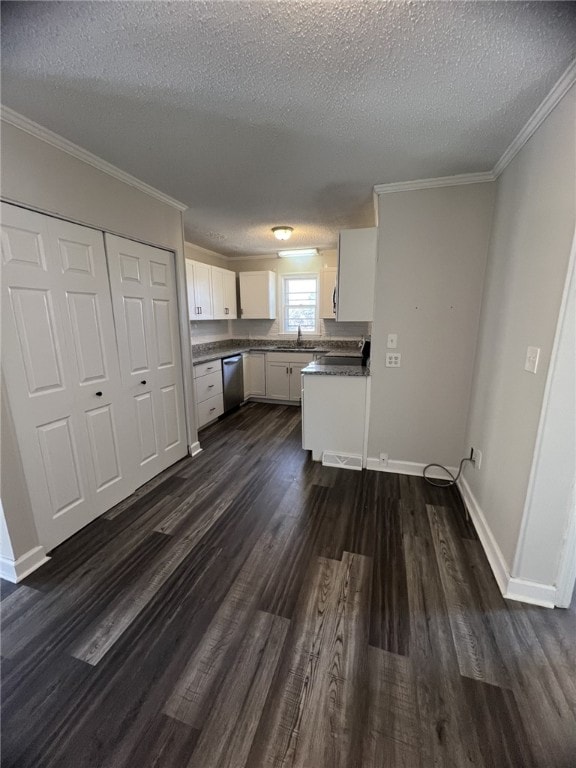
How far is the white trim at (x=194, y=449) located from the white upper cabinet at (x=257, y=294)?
2.56 meters

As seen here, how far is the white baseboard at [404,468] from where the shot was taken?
8.84 feet

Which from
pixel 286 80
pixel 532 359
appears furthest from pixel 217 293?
pixel 532 359

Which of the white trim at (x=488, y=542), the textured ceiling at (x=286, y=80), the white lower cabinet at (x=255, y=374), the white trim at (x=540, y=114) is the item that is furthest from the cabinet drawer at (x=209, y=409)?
the white trim at (x=540, y=114)

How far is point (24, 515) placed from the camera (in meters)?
1.74

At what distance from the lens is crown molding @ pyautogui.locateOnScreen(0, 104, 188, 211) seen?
155 cm

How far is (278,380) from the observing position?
495cm

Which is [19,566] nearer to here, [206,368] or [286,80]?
[206,368]

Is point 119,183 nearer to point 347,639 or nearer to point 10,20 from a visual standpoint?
point 10,20

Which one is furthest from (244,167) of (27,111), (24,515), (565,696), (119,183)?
(565,696)

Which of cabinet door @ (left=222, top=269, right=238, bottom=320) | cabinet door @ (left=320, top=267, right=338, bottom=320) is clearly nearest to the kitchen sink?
cabinet door @ (left=320, top=267, right=338, bottom=320)

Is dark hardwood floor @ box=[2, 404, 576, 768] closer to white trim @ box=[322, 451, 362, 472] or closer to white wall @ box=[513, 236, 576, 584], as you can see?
white wall @ box=[513, 236, 576, 584]

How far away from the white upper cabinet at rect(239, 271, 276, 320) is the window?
0.85ft

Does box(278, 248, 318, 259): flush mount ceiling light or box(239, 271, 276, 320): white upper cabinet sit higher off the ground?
box(278, 248, 318, 259): flush mount ceiling light

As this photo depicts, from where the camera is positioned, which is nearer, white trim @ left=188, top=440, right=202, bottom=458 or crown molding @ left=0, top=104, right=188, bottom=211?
crown molding @ left=0, top=104, right=188, bottom=211
